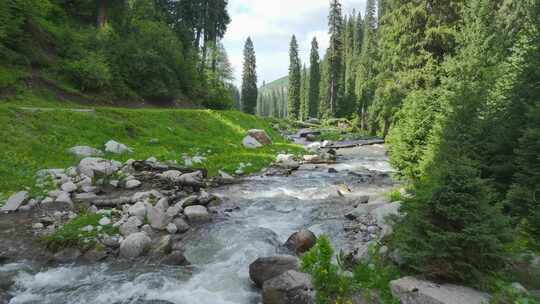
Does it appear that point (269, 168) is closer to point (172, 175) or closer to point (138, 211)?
point (172, 175)

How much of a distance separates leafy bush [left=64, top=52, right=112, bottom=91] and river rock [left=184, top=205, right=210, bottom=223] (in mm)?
19265

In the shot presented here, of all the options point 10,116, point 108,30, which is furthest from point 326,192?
point 108,30

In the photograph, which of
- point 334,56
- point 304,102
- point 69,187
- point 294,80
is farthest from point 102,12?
point 304,102

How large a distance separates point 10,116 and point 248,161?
12.8 meters

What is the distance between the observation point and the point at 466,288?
→ 5.05m

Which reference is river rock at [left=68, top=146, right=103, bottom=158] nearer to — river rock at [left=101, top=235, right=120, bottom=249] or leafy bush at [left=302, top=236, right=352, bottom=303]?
river rock at [left=101, top=235, right=120, bottom=249]

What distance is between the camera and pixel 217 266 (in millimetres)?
8070

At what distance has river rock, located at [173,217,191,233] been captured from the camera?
10133 millimetres

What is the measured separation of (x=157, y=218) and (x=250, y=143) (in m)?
17.6

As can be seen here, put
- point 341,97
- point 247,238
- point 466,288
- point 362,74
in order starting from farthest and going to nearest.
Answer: point 341,97 → point 362,74 → point 247,238 → point 466,288

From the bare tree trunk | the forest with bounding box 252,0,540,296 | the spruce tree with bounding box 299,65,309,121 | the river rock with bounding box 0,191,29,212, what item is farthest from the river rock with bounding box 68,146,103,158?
the spruce tree with bounding box 299,65,309,121

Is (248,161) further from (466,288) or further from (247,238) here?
(466,288)

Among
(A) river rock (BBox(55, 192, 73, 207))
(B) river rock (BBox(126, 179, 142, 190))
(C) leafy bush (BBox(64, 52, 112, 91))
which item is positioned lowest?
(A) river rock (BBox(55, 192, 73, 207))

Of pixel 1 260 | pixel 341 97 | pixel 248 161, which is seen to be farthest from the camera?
pixel 341 97
